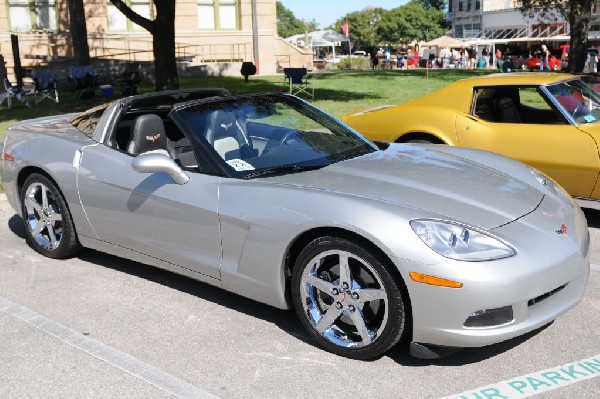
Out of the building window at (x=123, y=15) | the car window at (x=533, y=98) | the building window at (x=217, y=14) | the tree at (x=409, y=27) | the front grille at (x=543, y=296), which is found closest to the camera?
the front grille at (x=543, y=296)

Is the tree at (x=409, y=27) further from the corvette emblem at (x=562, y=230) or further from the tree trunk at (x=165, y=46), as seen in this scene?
the corvette emblem at (x=562, y=230)

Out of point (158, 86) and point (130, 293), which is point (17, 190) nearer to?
point (130, 293)

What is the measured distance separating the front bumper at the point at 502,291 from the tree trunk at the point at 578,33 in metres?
21.5

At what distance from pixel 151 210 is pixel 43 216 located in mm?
1474

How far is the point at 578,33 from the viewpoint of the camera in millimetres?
23188

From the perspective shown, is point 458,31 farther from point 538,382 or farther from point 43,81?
point 538,382

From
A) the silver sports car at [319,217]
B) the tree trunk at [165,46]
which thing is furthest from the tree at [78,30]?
the silver sports car at [319,217]

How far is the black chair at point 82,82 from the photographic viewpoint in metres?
18.0

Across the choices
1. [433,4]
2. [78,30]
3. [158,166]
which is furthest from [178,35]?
[433,4]

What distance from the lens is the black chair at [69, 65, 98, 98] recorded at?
18016 mm

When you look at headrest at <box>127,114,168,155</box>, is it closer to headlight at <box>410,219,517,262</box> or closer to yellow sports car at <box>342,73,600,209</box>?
headlight at <box>410,219,517,262</box>

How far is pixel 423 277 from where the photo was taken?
3234 millimetres

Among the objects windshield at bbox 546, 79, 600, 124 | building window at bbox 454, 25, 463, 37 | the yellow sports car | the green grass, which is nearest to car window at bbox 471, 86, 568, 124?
the yellow sports car

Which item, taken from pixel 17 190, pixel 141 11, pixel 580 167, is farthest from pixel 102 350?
pixel 141 11
